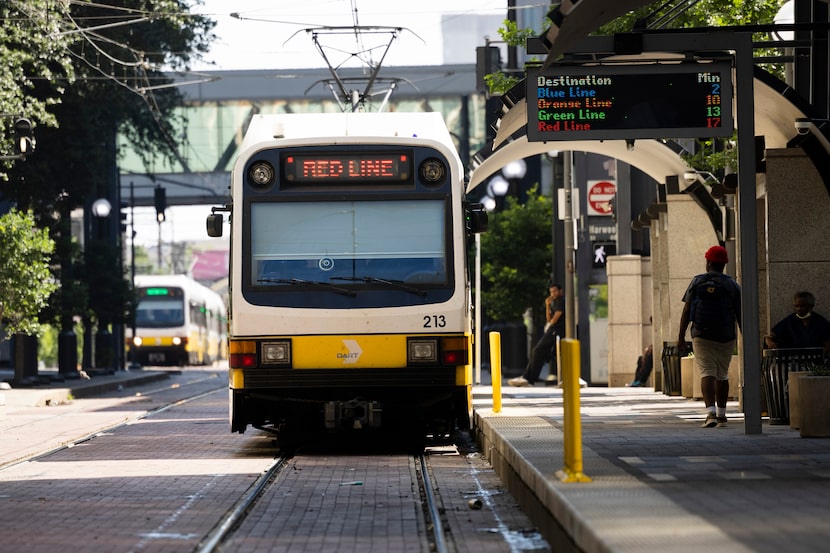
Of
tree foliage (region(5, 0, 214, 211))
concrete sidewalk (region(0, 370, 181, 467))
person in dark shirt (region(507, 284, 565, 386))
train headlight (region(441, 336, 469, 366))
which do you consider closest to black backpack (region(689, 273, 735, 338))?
train headlight (region(441, 336, 469, 366))

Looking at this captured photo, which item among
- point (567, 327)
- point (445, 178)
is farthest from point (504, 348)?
point (445, 178)

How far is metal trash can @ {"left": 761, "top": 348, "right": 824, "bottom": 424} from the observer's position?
641 inches

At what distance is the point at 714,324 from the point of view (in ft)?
54.3

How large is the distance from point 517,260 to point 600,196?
3.89m

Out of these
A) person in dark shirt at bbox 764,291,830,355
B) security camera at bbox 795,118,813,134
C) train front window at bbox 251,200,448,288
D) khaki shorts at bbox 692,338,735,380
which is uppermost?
security camera at bbox 795,118,813,134

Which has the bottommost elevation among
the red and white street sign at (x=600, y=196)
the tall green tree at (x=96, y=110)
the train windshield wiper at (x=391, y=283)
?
the train windshield wiper at (x=391, y=283)

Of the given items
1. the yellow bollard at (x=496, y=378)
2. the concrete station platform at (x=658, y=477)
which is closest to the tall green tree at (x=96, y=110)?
the yellow bollard at (x=496, y=378)

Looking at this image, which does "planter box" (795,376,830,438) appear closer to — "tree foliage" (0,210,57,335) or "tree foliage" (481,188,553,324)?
"tree foliage" (0,210,57,335)

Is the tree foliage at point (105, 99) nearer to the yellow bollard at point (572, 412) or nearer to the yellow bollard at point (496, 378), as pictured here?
the yellow bollard at point (496, 378)

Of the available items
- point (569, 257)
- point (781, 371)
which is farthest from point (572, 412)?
point (569, 257)

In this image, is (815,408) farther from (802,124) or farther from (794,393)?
(802,124)

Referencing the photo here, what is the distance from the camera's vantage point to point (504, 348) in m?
40.5

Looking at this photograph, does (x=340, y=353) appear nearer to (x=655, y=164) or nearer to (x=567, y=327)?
(x=655, y=164)

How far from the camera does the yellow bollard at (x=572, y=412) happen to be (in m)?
10.3
